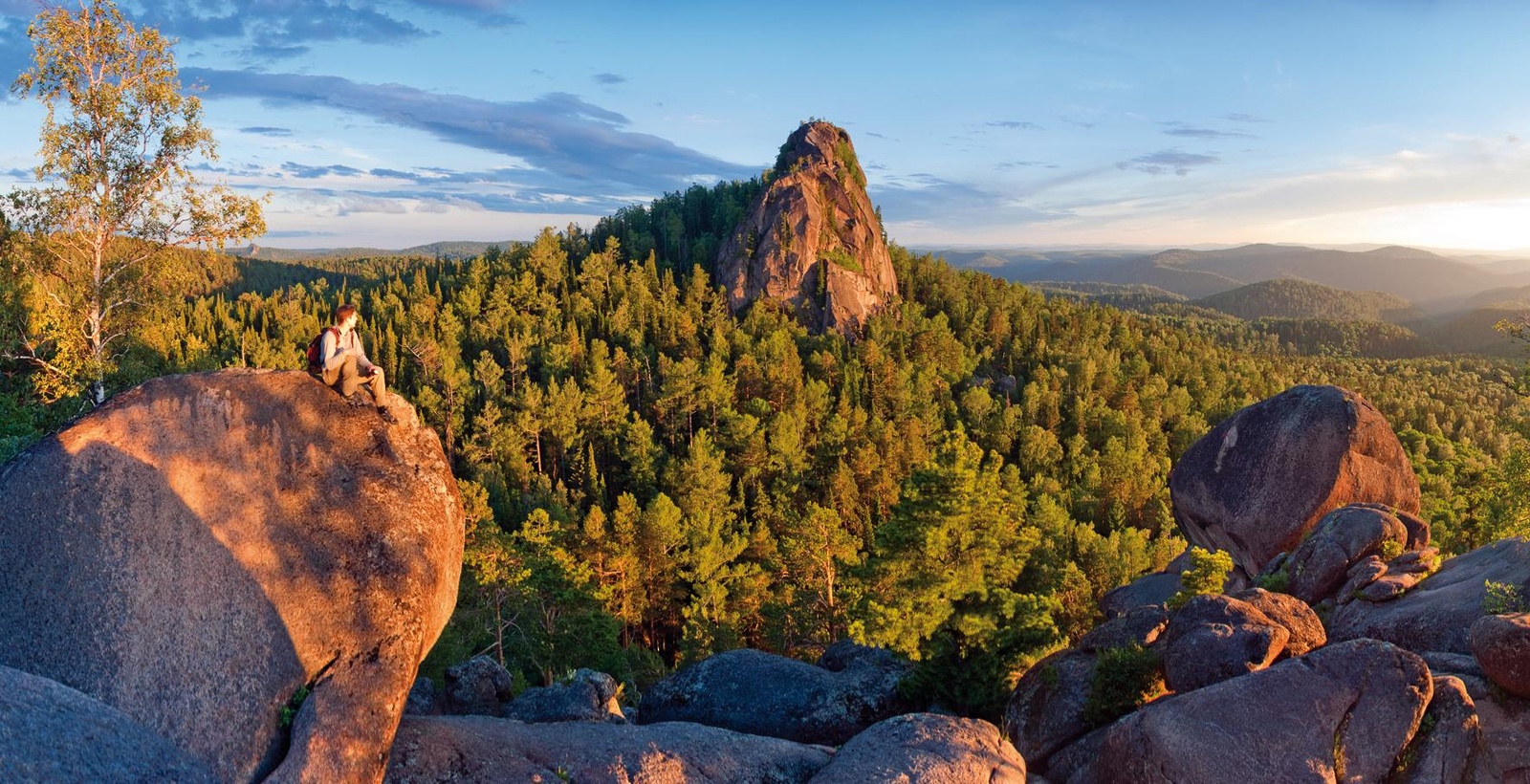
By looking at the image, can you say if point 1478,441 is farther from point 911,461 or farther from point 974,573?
point 974,573

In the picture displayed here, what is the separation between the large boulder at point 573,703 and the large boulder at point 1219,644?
437 inches

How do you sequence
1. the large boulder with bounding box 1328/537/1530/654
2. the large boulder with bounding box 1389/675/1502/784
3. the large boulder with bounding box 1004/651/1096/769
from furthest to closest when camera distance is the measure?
the large boulder with bounding box 1328/537/1530/654, the large boulder with bounding box 1004/651/1096/769, the large boulder with bounding box 1389/675/1502/784

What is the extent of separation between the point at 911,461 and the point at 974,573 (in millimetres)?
54412

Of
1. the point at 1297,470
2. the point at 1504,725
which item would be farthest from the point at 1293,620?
the point at 1297,470

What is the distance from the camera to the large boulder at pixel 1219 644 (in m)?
12.9

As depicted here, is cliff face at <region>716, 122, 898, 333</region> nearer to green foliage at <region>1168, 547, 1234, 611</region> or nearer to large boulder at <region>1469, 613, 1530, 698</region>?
green foliage at <region>1168, 547, 1234, 611</region>

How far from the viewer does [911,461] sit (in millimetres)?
77812

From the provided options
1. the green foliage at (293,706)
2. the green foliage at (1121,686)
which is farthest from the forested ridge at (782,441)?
the green foliage at (293,706)

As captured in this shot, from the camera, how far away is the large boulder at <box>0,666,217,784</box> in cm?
658

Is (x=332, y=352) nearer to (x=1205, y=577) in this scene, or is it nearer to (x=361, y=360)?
(x=361, y=360)

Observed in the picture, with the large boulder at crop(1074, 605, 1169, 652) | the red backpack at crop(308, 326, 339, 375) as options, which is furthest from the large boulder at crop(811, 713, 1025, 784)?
the red backpack at crop(308, 326, 339, 375)

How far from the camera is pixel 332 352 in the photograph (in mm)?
10984

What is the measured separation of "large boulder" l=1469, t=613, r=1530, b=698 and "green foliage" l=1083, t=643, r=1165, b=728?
476 cm

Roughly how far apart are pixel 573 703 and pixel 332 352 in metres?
8.05
